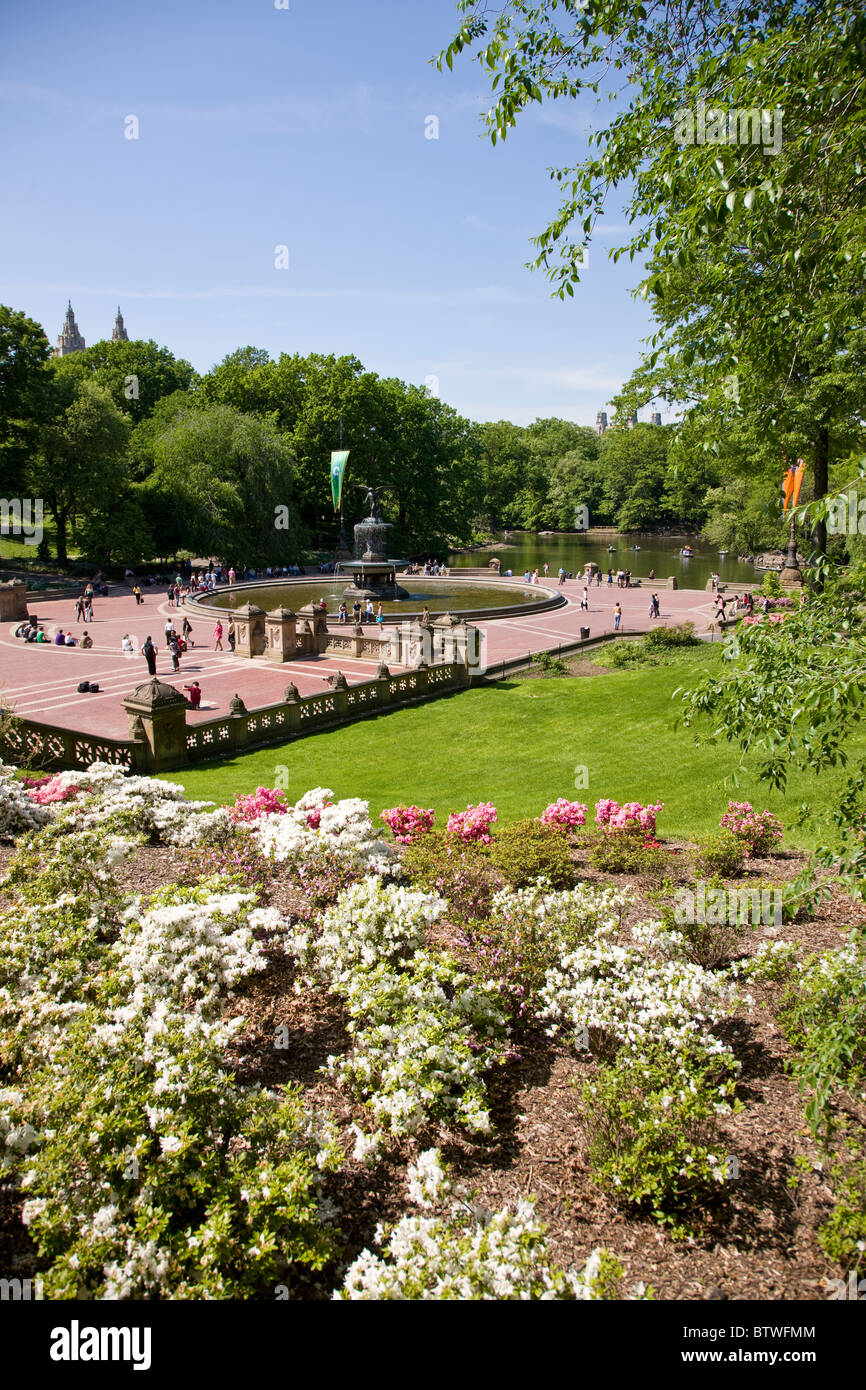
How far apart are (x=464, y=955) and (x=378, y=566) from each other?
34.5 meters

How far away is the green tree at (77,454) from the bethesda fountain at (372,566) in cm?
1874

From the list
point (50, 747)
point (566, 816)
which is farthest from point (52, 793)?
point (566, 816)

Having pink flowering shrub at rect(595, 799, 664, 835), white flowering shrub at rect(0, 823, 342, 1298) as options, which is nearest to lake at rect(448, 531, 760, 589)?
pink flowering shrub at rect(595, 799, 664, 835)

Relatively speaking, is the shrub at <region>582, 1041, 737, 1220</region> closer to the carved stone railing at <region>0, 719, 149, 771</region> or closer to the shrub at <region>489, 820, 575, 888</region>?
the shrub at <region>489, 820, 575, 888</region>

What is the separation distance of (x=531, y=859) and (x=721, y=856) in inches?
87.3

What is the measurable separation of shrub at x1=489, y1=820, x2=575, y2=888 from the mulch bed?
2.32 m

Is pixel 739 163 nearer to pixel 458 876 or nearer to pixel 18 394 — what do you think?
pixel 458 876

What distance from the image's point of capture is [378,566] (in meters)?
40.4

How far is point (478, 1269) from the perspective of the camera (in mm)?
3412

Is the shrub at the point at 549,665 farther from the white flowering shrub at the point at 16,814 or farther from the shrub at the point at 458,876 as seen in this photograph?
the white flowering shrub at the point at 16,814

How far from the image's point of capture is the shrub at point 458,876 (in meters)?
7.65

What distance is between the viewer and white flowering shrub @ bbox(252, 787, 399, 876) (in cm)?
786

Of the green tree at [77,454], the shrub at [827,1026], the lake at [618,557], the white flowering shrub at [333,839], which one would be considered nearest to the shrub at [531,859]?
the white flowering shrub at [333,839]
